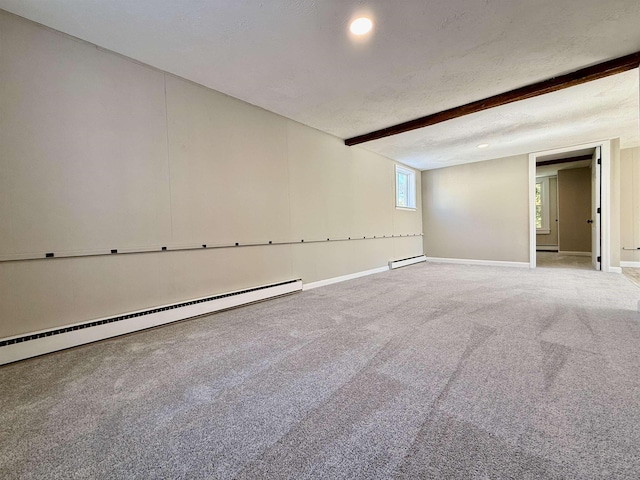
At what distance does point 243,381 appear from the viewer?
1532mm

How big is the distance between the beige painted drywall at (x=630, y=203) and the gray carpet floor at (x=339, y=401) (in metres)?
4.64

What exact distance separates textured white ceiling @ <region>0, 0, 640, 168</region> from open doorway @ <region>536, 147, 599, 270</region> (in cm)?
501

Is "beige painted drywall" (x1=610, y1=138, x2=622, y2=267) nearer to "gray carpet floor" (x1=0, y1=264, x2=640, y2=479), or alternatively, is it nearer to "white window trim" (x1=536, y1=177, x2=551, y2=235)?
"gray carpet floor" (x1=0, y1=264, x2=640, y2=479)

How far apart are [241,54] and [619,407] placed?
3.37 meters

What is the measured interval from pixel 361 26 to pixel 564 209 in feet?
30.6

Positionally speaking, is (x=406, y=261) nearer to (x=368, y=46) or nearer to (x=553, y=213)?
(x=368, y=46)

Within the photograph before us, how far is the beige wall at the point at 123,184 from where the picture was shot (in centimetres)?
192

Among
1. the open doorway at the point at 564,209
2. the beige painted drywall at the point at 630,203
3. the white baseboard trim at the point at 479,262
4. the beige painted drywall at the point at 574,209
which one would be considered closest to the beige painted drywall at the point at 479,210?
the white baseboard trim at the point at 479,262

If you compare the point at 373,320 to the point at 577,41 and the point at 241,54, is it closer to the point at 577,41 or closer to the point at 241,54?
the point at 241,54

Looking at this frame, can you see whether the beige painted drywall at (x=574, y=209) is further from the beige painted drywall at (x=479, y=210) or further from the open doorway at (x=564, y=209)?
the beige painted drywall at (x=479, y=210)

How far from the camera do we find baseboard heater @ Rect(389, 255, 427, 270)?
5784 mm


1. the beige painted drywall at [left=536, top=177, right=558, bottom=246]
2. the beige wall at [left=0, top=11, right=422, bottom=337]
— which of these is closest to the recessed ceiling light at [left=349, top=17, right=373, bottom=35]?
the beige wall at [left=0, top=11, right=422, bottom=337]

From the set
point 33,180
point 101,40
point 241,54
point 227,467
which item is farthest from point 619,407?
point 101,40

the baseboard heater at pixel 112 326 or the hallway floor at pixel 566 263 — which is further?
the hallway floor at pixel 566 263
